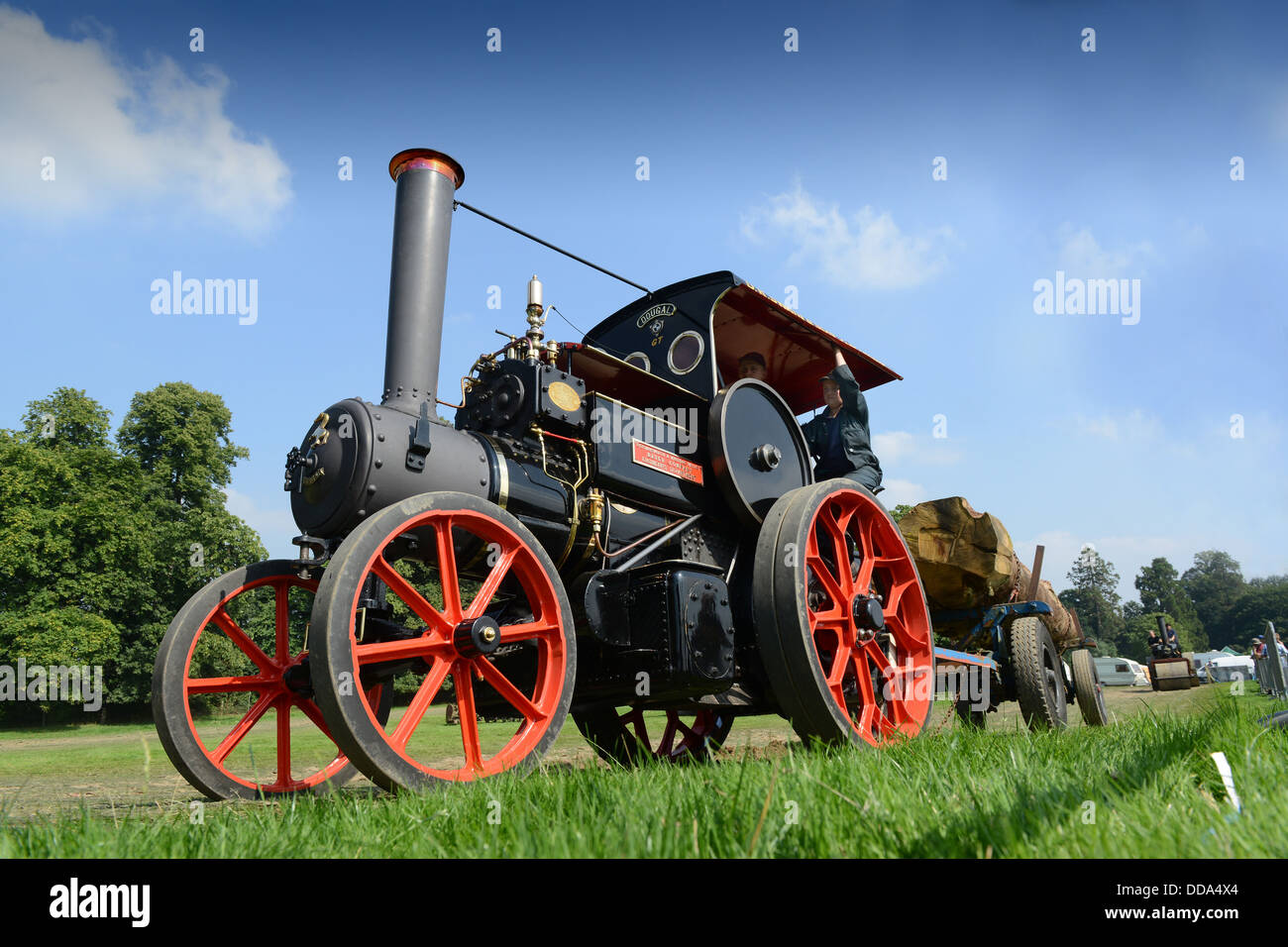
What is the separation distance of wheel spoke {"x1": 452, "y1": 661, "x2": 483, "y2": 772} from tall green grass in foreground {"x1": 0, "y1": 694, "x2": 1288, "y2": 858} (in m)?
0.25

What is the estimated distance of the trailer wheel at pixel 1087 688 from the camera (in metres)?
7.25

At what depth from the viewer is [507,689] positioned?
316 centimetres

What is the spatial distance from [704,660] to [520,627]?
97cm

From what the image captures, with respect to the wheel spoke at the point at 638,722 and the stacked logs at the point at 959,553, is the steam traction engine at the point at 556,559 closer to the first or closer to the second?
the wheel spoke at the point at 638,722

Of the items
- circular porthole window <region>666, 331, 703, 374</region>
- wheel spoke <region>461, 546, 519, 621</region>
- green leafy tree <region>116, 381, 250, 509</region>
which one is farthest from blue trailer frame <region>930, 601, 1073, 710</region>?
green leafy tree <region>116, 381, 250, 509</region>

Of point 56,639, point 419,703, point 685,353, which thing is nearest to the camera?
point 419,703

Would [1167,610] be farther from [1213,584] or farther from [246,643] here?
[246,643]

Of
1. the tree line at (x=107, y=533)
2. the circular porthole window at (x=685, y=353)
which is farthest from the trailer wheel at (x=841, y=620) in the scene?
the tree line at (x=107, y=533)

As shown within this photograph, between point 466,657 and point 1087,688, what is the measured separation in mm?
6485

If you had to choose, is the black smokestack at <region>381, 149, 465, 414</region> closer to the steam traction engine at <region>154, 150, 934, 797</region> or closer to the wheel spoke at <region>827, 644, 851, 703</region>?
the steam traction engine at <region>154, 150, 934, 797</region>

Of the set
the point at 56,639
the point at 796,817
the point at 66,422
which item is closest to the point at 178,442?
the point at 66,422

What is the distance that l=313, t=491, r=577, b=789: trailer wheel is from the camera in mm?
2654
